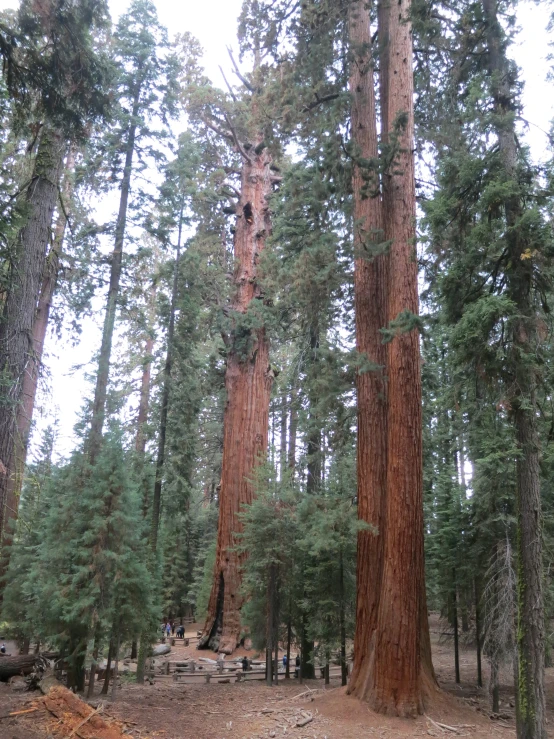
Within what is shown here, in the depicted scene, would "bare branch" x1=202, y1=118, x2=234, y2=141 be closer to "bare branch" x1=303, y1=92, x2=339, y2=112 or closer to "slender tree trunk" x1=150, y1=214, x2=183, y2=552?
"slender tree trunk" x1=150, y1=214, x2=183, y2=552

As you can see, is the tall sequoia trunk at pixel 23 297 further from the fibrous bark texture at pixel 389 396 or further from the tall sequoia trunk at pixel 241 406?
the tall sequoia trunk at pixel 241 406

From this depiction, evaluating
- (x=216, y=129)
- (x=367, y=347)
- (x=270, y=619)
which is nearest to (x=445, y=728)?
(x=367, y=347)

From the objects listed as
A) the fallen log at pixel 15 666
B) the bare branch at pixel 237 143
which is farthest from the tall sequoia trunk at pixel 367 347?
the bare branch at pixel 237 143

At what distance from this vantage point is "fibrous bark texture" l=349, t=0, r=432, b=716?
776 centimetres

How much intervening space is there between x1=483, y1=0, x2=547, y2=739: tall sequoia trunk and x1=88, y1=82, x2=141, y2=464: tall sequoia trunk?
303 inches

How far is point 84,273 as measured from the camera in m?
14.6

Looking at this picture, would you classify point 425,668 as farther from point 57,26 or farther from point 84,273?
point 84,273

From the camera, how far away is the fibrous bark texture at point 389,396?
776 centimetres

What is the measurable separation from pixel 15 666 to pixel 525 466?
9721 millimetres

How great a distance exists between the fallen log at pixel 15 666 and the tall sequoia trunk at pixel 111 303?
153 inches

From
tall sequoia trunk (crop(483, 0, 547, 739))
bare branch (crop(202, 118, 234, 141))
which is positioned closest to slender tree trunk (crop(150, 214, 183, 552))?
bare branch (crop(202, 118, 234, 141))

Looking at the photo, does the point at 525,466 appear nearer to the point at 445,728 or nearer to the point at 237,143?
the point at 445,728

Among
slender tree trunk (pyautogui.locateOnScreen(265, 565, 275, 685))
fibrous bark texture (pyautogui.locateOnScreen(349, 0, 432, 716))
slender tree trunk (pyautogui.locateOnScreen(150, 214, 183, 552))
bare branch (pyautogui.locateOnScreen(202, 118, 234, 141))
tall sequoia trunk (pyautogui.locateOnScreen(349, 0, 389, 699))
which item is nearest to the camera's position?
fibrous bark texture (pyautogui.locateOnScreen(349, 0, 432, 716))

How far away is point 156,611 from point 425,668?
4862 millimetres
